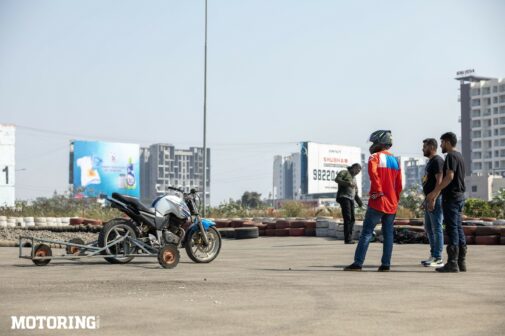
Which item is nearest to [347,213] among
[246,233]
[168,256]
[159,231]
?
[246,233]

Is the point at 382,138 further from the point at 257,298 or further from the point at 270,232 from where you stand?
the point at 270,232

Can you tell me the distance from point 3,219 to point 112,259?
19.0m

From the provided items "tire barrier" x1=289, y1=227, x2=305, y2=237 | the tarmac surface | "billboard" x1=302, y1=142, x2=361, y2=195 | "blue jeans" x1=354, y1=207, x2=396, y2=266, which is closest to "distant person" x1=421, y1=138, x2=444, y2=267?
the tarmac surface

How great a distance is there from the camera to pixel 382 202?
38.7 ft

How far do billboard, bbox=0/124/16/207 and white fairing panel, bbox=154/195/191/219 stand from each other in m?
73.1

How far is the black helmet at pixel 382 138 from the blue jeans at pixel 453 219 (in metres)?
1.07

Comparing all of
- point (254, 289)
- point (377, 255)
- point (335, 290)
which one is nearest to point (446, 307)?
point (335, 290)

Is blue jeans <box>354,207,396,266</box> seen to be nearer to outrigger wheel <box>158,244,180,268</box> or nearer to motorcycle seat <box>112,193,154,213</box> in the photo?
outrigger wheel <box>158,244,180,268</box>

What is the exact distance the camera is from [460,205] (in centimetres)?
1188

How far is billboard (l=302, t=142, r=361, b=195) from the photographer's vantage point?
149000 millimetres

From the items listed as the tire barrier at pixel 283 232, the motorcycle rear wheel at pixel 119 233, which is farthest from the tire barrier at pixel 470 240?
the motorcycle rear wheel at pixel 119 233

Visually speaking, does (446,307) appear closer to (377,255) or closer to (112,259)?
(112,259)

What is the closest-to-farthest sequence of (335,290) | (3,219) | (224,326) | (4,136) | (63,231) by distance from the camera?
(224,326), (335,290), (63,231), (3,219), (4,136)

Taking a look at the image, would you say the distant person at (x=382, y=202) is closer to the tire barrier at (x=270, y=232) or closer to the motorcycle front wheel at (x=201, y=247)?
the motorcycle front wheel at (x=201, y=247)
